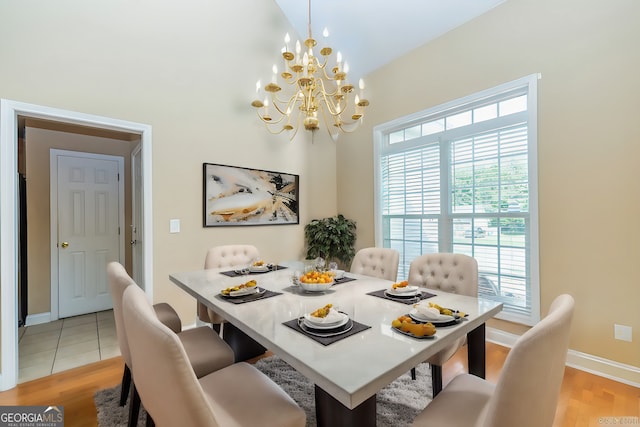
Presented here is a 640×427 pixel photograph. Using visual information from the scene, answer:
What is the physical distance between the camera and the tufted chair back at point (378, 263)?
2516mm

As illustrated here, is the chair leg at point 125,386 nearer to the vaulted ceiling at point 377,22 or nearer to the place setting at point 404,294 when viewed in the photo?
the place setting at point 404,294

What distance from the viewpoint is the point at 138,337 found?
94 centimetres

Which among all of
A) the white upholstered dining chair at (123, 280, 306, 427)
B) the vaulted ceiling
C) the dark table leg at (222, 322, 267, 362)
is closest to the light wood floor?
the dark table leg at (222, 322, 267, 362)

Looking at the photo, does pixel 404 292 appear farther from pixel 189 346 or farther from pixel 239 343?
pixel 239 343

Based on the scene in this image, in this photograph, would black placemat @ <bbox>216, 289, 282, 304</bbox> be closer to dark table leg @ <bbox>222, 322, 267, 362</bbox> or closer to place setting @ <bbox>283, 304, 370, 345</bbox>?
place setting @ <bbox>283, 304, 370, 345</bbox>

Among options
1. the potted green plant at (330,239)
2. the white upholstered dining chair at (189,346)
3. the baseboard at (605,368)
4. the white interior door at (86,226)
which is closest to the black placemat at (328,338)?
the white upholstered dining chair at (189,346)

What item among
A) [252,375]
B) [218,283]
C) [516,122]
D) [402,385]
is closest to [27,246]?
[218,283]

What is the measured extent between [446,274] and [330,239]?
6.62ft

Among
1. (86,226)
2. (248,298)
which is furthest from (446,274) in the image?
(86,226)

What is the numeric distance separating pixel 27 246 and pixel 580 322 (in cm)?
565

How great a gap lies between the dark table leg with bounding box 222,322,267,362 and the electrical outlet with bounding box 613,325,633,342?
Answer: 2.76m

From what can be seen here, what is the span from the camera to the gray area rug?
5.90 feet

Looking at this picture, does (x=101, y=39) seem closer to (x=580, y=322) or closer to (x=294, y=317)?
(x=294, y=317)

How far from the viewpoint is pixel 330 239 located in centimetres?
399
